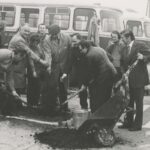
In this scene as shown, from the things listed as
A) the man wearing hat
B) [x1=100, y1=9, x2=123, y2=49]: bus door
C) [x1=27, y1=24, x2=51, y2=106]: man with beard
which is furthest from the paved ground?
[x1=100, y1=9, x2=123, y2=49]: bus door

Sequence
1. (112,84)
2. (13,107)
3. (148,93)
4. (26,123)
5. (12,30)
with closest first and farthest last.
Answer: (112,84) → (26,123) → (13,107) → (148,93) → (12,30)

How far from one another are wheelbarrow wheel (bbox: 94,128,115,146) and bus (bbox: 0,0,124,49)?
8751 mm

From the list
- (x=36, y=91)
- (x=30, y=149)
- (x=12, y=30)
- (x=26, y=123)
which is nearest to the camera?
(x=30, y=149)

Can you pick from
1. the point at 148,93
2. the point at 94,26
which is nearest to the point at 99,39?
the point at 94,26

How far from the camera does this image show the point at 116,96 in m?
7.68

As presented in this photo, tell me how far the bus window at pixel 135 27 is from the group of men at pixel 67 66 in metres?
6.67

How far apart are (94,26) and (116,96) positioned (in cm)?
804

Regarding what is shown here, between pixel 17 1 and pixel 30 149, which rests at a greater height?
pixel 17 1

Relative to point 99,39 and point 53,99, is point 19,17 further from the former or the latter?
point 53,99

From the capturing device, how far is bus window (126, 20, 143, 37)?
1792 cm

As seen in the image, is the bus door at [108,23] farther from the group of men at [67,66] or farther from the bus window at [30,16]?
the group of men at [67,66]

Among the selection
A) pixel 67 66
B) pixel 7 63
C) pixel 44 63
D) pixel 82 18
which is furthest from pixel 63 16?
pixel 7 63

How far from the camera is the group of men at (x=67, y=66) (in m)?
7.96

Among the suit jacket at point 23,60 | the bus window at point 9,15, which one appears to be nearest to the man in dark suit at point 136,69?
the suit jacket at point 23,60
